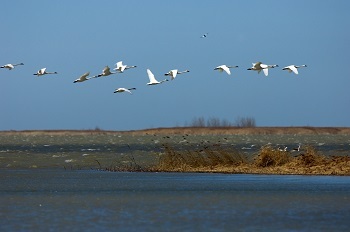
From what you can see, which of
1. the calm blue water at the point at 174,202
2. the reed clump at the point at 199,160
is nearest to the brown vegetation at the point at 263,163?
the reed clump at the point at 199,160

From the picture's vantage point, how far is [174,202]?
989 inches

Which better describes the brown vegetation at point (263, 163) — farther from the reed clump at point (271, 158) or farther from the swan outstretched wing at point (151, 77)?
the swan outstretched wing at point (151, 77)

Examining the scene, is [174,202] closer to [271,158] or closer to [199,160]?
[271,158]

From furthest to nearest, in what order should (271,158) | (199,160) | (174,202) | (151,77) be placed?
1. (151,77)
2. (199,160)
3. (271,158)
4. (174,202)

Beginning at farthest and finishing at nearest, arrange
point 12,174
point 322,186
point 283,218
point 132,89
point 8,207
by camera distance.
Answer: point 132,89 → point 12,174 → point 322,186 → point 8,207 → point 283,218

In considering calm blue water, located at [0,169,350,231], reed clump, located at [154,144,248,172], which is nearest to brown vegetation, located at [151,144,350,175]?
reed clump, located at [154,144,248,172]

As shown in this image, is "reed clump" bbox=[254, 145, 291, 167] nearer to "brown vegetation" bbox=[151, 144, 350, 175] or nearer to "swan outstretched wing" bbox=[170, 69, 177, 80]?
"brown vegetation" bbox=[151, 144, 350, 175]

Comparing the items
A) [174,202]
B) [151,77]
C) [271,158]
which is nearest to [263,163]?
[271,158]

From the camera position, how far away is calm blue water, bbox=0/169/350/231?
20.1 metres

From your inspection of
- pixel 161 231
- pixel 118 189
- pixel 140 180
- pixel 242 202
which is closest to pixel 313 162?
pixel 140 180

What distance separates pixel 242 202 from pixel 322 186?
5.29m

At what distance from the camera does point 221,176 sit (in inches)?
1393

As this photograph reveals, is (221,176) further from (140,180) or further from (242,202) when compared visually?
(242,202)

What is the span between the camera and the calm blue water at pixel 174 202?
20.1m
